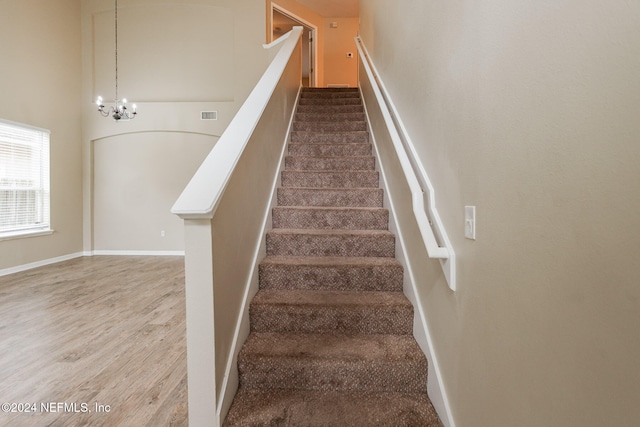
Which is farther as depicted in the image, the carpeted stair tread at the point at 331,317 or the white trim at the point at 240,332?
the carpeted stair tread at the point at 331,317

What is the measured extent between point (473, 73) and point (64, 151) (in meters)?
6.62

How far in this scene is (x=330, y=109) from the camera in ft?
14.2

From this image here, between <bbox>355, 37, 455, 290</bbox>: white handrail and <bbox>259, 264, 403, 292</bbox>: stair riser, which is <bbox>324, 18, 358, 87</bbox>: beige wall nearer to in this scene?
<bbox>355, 37, 455, 290</bbox>: white handrail

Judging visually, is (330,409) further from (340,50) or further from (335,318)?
(340,50)

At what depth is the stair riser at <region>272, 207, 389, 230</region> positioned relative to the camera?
2486 mm

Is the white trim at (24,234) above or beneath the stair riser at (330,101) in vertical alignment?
beneath

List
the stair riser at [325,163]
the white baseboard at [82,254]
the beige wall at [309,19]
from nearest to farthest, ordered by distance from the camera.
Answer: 1. the stair riser at [325,163]
2. the white baseboard at [82,254]
3. the beige wall at [309,19]

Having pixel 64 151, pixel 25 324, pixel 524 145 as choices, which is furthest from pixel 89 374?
pixel 64 151

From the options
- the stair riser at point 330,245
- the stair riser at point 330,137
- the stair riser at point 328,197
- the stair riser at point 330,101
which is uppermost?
the stair riser at point 330,101

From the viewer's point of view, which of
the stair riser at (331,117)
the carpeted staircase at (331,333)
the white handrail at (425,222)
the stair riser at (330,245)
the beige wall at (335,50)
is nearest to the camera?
the white handrail at (425,222)

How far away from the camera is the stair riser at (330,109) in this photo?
4.29m

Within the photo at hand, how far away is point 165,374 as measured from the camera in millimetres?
1961

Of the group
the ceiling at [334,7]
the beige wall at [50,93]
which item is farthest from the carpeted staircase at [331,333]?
the ceiling at [334,7]

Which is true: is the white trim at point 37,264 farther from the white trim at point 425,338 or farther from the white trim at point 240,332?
the white trim at point 425,338
